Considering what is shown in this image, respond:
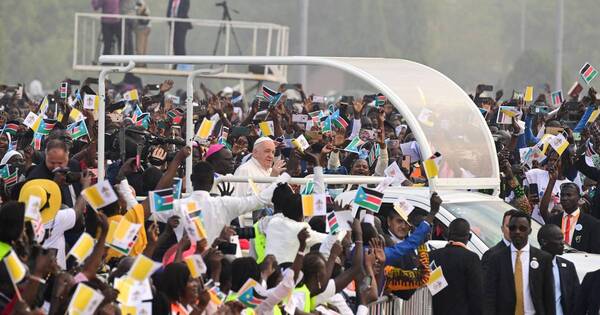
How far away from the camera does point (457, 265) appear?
1165 centimetres

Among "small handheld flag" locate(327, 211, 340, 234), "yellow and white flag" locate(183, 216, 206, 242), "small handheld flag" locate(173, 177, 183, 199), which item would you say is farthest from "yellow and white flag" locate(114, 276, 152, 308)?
"small handheld flag" locate(173, 177, 183, 199)

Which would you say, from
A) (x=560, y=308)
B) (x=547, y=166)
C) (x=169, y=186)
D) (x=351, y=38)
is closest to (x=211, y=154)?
(x=169, y=186)

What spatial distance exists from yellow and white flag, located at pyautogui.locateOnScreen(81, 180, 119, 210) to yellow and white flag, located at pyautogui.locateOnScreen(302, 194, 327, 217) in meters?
1.61

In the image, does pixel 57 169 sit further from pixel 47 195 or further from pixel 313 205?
pixel 313 205

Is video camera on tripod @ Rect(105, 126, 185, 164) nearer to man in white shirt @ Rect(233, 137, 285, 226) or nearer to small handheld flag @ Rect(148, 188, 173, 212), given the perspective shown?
man in white shirt @ Rect(233, 137, 285, 226)

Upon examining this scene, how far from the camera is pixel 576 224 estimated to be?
14.8 m

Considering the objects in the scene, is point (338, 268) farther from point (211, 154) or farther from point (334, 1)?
point (334, 1)

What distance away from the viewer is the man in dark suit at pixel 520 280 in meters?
11.8

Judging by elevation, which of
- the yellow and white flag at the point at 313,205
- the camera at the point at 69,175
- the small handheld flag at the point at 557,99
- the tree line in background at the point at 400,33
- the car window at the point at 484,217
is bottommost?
the tree line in background at the point at 400,33

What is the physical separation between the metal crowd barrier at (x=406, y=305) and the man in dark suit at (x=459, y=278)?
7 centimetres

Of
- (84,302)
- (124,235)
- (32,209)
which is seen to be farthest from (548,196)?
(84,302)

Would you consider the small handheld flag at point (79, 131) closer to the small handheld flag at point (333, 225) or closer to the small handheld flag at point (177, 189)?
the small handheld flag at point (177, 189)

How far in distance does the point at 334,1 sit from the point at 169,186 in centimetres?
6048

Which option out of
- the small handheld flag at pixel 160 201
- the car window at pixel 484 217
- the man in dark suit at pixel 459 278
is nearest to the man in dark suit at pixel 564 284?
the man in dark suit at pixel 459 278
